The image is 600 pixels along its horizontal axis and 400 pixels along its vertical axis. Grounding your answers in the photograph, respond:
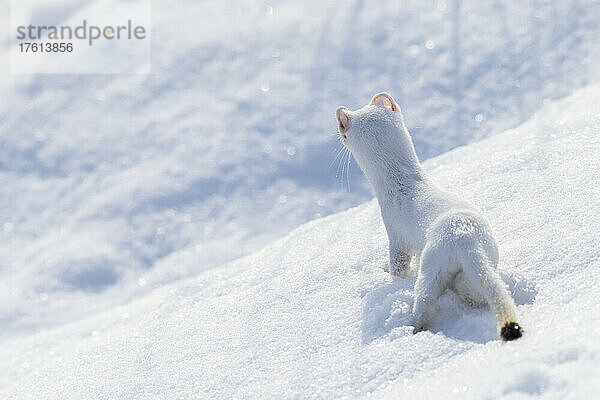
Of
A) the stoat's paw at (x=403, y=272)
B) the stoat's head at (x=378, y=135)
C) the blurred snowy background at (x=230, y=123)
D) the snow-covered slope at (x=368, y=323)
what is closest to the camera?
the snow-covered slope at (x=368, y=323)

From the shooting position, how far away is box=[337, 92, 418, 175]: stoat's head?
9.81 ft

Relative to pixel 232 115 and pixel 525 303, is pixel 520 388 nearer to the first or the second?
pixel 525 303

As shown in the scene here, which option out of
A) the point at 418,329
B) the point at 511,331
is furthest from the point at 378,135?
the point at 511,331

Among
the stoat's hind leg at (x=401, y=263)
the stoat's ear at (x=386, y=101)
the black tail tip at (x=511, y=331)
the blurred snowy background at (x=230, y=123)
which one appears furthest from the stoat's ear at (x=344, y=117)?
the blurred snowy background at (x=230, y=123)

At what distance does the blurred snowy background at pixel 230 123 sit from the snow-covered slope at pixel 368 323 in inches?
90.7

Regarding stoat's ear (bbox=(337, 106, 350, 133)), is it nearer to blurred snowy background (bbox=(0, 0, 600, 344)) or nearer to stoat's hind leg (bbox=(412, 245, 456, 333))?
stoat's hind leg (bbox=(412, 245, 456, 333))

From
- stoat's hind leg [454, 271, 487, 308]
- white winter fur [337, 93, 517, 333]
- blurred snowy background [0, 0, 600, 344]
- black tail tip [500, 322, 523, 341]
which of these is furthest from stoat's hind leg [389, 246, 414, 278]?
blurred snowy background [0, 0, 600, 344]

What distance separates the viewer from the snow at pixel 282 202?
2.24 meters

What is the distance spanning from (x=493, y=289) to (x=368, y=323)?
1.75 ft

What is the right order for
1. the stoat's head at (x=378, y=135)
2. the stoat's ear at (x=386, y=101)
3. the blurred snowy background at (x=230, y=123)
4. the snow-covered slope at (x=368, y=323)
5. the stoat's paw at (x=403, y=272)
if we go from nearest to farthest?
the snow-covered slope at (x=368, y=323) < the stoat's paw at (x=403, y=272) < the stoat's head at (x=378, y=135) < the stoat's ear at (x=386, y=101) < the blurred snowy background at (x=230, y=123)

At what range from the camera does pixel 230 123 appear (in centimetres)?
758

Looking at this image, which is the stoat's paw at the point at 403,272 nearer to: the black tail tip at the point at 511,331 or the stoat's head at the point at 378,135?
the stoat's head at the point at 378,135

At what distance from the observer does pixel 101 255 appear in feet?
21.6

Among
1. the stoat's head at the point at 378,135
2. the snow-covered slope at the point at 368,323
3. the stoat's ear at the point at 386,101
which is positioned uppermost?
the stoat's ear at the point at 386,101
